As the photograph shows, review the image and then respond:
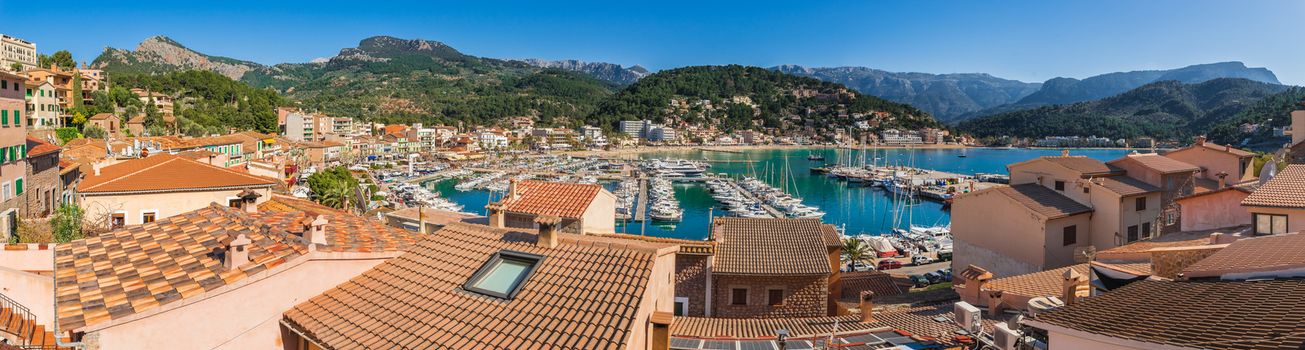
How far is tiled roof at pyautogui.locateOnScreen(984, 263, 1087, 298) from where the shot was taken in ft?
27.7

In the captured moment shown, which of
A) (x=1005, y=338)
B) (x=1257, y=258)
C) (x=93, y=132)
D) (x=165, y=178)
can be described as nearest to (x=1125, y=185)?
(x=1257, y=258)

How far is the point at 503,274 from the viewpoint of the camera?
5055 millimetres

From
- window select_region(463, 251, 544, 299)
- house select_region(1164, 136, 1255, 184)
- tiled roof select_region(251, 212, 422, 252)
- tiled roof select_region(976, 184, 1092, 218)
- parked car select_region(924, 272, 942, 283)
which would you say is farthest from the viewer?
parked car select_region(924, 272, 942, 283)

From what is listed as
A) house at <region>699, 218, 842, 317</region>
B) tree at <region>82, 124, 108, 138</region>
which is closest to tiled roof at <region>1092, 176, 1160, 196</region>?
house at <region>699, 218, 842, 317</region>

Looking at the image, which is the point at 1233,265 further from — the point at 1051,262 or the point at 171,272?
the point at 1051,262

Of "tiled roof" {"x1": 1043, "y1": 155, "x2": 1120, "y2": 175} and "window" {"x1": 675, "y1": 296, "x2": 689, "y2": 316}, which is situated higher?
"tiled roof" {"x1": 1043, "y1": 155, "x2": 1120, "y2": 175}

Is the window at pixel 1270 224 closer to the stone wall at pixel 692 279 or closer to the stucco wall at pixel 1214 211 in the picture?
the stucco wall at pixel 1214 211

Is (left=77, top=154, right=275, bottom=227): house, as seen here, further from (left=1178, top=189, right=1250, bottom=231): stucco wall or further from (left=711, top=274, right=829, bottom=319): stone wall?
(left=1178, top=189, right=1250, bottom=231): stucco wall

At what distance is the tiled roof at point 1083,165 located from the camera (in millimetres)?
15906

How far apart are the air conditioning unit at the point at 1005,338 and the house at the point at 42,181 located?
1720cm

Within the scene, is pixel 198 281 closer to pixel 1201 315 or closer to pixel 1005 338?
pixel 1005 338

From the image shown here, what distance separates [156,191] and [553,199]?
29.6 ft

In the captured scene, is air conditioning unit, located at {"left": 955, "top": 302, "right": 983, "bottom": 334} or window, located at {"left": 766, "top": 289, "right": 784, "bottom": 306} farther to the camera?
window, located at {"left": 766, "top": 289, "right": 784, "bottom": 306}

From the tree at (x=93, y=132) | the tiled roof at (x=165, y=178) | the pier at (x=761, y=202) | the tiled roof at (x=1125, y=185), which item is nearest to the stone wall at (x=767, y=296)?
the tiled roof at (x=1125, y=185)
